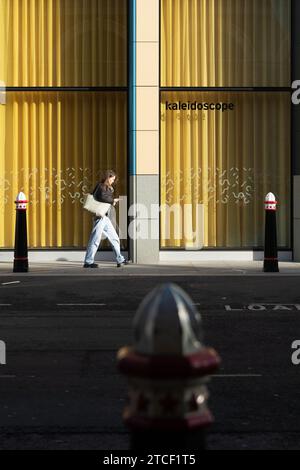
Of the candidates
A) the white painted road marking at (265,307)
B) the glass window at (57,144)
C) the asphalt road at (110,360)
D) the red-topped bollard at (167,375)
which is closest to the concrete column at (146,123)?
the glass window at (57,144)

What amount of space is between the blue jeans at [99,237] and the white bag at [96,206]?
10 centimetres

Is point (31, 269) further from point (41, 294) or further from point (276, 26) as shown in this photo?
point (276, 26)

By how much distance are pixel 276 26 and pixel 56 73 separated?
12.8 feet

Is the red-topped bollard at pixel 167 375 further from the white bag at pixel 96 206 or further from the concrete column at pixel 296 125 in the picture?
the concrete column at pixel 296 125

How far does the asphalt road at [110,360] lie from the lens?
6676 millimetres

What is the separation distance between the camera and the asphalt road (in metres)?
6.68

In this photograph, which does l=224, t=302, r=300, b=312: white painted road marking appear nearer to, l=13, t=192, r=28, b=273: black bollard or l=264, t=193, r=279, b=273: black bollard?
l=264, t=193, r=279, b=273: black bollard

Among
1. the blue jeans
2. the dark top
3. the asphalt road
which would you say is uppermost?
the dark top

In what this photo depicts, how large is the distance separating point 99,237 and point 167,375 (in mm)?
14805

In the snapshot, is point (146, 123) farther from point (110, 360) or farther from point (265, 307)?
point (110, 360)

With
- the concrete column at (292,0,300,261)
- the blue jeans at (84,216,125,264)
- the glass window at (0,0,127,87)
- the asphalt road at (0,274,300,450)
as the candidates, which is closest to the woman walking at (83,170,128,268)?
the blue jeans at (84,216,125,264)

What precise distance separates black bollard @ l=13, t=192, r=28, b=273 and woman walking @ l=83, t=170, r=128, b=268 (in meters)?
1.22

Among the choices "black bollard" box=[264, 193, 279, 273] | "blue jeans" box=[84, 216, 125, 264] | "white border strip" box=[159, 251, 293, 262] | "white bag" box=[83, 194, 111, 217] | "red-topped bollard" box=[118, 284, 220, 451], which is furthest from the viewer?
"white border strip" box=[159, 251, 293, 262]

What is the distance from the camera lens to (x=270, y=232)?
1683cm
